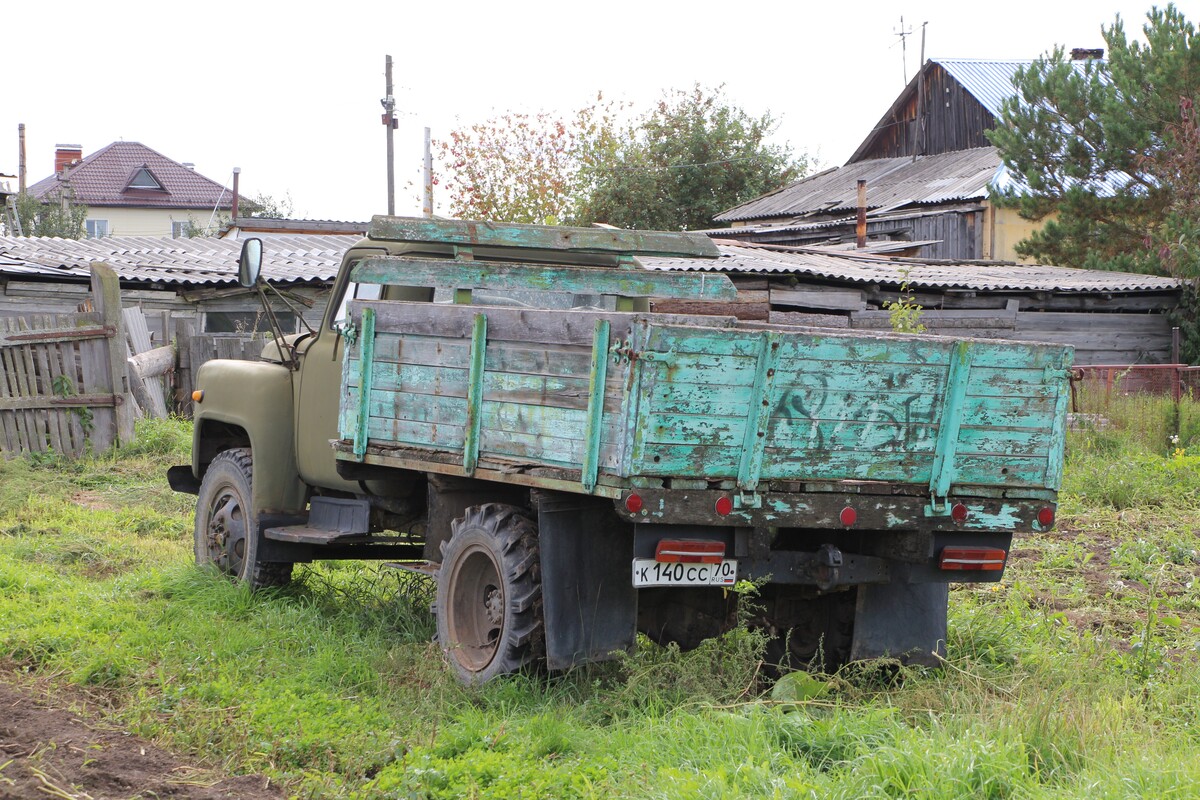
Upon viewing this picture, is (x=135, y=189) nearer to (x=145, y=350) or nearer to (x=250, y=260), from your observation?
(x=145, y=350)

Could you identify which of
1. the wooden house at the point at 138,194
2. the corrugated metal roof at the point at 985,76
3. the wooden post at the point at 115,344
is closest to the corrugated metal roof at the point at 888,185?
the corrugated metal roof at the point at 985,76

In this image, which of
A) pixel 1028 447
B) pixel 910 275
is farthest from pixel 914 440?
pixel 910 275

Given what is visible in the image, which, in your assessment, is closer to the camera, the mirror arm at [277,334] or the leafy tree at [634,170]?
the mirror arm at [277,334]

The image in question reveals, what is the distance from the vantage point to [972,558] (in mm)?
5434

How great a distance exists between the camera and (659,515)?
189 inches

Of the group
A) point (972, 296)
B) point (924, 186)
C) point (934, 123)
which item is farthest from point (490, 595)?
point (934, 123)

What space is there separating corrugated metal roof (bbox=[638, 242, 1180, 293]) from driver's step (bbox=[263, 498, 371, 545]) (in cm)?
1163

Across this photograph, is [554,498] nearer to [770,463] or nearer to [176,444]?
[770,463]

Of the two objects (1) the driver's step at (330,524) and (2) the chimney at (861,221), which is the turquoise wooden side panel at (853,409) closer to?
(1) the driver's step at (330,524)

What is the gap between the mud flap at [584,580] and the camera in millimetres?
5289

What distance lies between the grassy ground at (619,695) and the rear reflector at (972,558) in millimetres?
443

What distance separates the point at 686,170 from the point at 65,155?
41.5 meters

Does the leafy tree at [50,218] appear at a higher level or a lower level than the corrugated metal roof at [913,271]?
higher

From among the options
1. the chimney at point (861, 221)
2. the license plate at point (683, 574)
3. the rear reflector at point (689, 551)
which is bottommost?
the license plate at point (683, 574)
